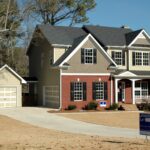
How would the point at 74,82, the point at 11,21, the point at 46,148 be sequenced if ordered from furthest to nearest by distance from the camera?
the point at 74,82, the point at 11,21, the point at 46,148

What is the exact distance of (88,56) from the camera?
42812 millimetres

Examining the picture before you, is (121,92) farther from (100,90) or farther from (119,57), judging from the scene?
(119,57)

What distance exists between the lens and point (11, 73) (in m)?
44.4

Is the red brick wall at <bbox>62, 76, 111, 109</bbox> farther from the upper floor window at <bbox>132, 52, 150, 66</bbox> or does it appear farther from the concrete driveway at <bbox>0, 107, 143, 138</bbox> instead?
the concrete driveway at <bbox>0, 107, 143, 138</bbox>

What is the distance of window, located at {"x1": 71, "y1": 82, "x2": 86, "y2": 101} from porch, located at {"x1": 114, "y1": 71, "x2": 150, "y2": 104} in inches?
144

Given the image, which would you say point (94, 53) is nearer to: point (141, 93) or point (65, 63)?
point (65, 63)

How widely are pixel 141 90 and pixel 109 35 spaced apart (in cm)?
723

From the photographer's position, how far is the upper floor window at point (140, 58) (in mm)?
46500

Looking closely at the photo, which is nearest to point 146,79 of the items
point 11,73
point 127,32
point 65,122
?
point 127,32

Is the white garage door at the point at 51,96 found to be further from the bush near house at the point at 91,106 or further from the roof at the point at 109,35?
the roof at the point at 109,35

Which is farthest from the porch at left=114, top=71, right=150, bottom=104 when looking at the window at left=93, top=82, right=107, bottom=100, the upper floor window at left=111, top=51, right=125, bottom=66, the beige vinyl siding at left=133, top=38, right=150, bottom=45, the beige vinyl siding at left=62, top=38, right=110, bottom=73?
the beige vinyl siding at left=133, top=38, right=150, bottom=45

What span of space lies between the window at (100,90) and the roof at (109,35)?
485cm

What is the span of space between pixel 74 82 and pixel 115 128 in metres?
16.8

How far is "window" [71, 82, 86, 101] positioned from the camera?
41.8m
